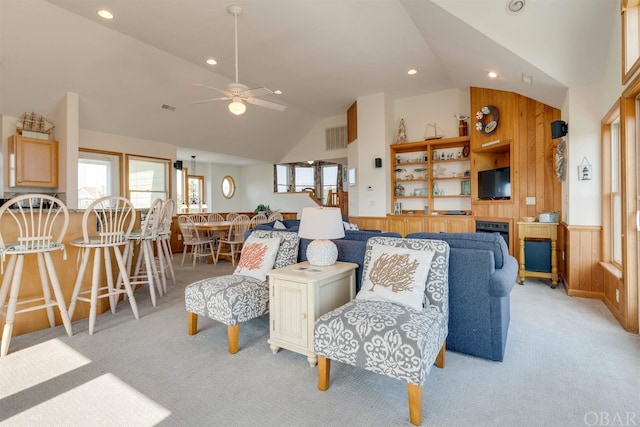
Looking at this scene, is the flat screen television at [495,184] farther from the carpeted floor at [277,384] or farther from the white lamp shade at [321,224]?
the white lamp shade at [321,224]

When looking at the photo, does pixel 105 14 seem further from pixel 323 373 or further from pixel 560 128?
pixel 560 128

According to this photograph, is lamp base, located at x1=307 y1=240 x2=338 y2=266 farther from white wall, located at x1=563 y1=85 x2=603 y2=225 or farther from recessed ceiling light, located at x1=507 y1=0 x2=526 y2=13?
white wall, located at x1=563 y1=85 x2=603 y2=225

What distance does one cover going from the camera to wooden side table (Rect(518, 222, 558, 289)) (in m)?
4.20

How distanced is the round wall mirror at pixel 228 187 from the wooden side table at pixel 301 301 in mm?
8762

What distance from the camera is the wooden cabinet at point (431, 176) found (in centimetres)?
620

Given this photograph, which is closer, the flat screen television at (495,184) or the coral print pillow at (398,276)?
the coral print pillow at (398,276)

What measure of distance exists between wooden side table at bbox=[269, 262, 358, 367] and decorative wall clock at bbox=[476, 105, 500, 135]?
432cm

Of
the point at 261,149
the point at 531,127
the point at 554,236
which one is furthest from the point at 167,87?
the point at 554,236

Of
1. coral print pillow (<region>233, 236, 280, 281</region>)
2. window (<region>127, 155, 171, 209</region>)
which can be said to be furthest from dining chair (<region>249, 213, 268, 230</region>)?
coral print pillow (<region>233, 236, 280, 281</region>)

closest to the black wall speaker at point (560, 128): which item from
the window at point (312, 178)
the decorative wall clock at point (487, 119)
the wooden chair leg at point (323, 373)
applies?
the decorative wall clock at point (487, 119)

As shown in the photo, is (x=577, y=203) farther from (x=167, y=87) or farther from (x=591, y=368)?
(x=167, y=87)

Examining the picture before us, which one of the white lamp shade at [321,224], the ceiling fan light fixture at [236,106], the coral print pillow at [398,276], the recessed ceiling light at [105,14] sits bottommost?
the coral print pillow at [398,276]

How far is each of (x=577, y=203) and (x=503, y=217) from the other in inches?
59.5

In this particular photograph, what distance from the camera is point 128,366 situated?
2.21 m
